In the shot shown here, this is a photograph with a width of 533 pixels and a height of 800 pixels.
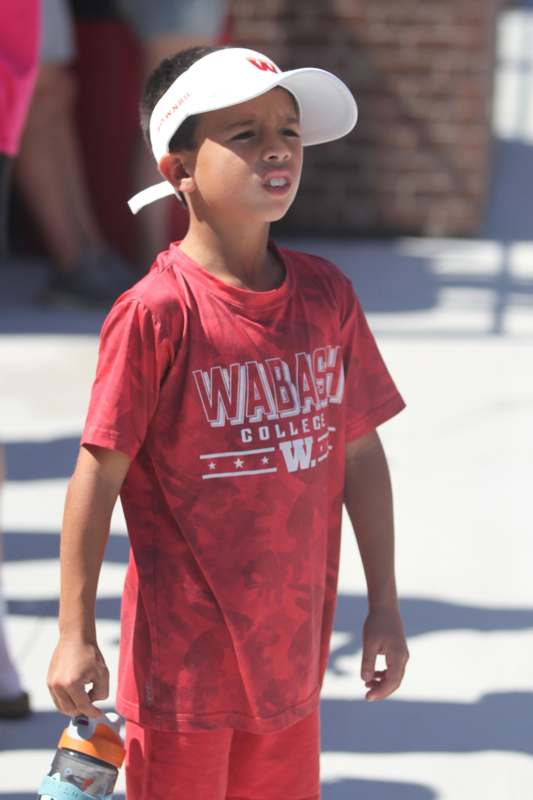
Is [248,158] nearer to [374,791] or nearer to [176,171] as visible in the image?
[176,171]

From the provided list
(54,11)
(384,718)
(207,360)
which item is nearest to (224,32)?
(54,11)

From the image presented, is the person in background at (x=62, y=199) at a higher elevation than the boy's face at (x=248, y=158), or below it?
below

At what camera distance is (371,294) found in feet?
22.5

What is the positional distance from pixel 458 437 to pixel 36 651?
Answer: 1984mm

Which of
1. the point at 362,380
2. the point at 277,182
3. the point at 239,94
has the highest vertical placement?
the point at 239,94

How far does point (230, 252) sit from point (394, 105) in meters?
5.91

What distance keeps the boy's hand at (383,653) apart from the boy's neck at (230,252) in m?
0.56

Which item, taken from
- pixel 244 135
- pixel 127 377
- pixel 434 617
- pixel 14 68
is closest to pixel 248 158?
pixel 244 135

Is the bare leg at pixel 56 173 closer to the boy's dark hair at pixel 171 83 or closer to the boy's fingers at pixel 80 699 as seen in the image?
the boy's dark hair at pixel 171 83

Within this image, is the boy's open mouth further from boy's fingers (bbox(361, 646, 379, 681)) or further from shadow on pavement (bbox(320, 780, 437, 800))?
shadow on pavement (bbox(320, 780, 437, 800))

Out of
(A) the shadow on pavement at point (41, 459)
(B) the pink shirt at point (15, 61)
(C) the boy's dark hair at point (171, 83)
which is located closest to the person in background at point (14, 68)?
(B) the pink shirt at point (15, 61)

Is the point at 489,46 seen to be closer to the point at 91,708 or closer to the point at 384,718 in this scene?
the point at 384,718

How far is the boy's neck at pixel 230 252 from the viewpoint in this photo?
6.97ft

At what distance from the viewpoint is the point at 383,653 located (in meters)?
2.30
